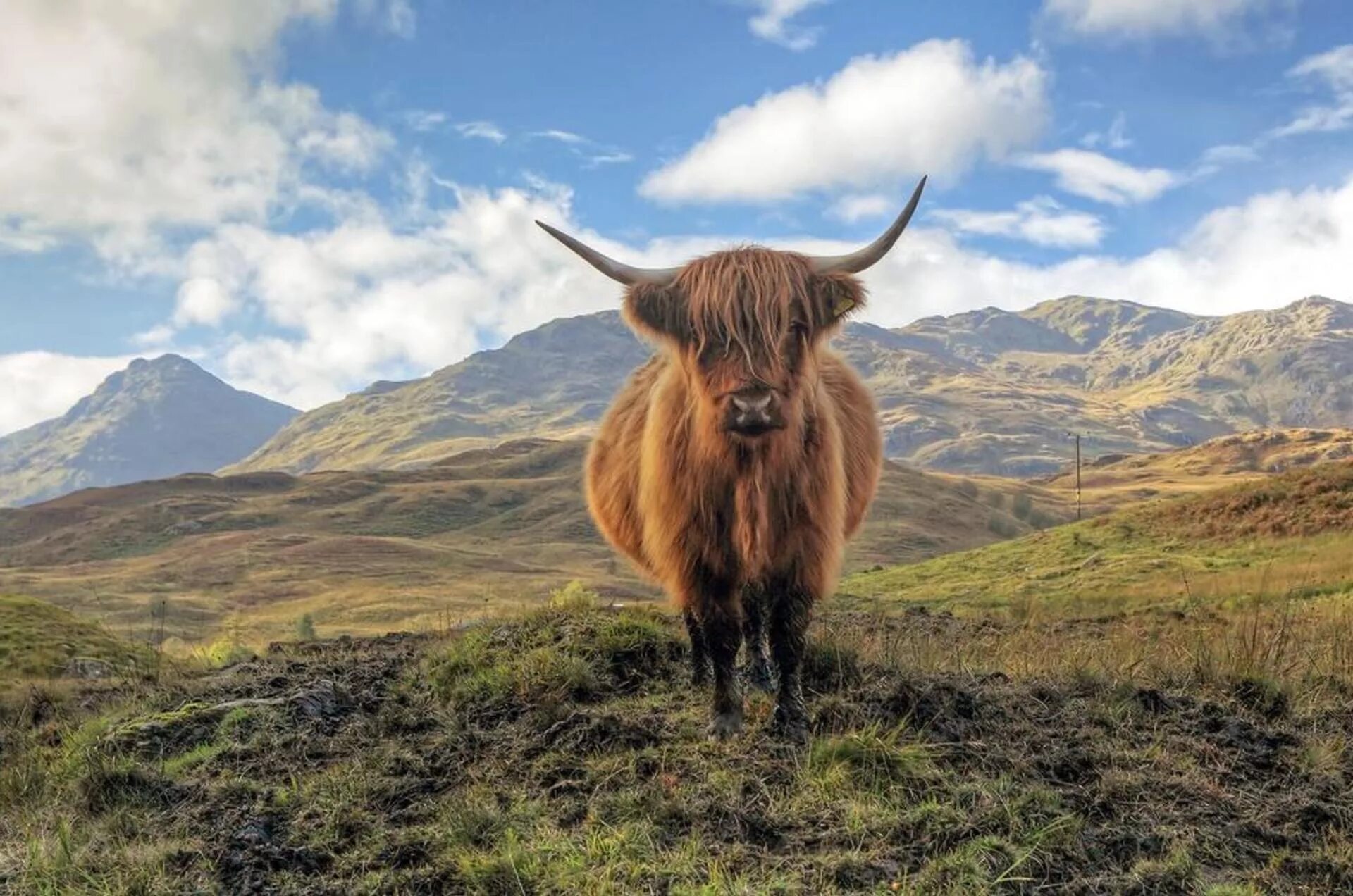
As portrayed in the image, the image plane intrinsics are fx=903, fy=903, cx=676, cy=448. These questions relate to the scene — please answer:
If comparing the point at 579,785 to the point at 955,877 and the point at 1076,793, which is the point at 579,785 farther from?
the point at 1076,793

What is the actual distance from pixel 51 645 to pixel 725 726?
28.7 ft

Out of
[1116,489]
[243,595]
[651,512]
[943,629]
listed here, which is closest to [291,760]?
[651,512]

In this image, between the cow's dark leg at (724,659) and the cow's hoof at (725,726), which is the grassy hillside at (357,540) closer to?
the cow's dark leg at (724,659)

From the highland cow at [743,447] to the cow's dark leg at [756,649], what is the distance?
0.91 meters

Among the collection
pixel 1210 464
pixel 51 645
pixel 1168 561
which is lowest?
pixel 1210 464

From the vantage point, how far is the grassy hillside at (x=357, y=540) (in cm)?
5475

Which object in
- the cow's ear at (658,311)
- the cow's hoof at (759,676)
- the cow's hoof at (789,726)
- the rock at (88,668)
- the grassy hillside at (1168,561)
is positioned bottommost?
the grassy hillside at (1168,561)

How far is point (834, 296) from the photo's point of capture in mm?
5078

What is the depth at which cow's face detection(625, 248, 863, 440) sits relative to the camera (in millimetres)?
4574

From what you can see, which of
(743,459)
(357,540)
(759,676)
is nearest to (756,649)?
(759,676)

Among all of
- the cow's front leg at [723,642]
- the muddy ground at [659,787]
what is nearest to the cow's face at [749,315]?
the cow's front leg at [723,642]

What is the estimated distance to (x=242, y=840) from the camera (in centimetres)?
389

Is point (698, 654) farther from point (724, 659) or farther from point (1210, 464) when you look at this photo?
point (1210, 464)

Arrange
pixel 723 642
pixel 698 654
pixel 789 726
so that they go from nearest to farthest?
1. pixel 789 726
2. pixel 723 642
3. pixel 698 654
